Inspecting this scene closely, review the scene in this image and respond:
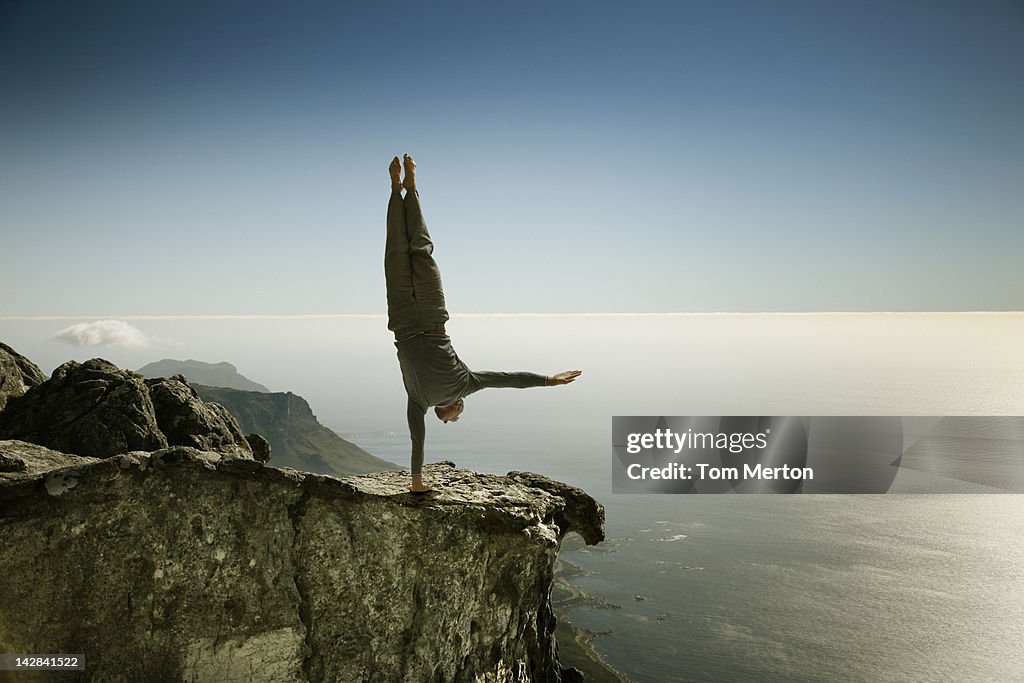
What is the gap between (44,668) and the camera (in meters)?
7.06

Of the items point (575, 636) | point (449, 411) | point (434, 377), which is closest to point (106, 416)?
point (449, 411)

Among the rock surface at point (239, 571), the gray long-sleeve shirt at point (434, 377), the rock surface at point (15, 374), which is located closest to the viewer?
the rock surface at point (239, 571)

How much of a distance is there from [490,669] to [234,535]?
362 centimetres

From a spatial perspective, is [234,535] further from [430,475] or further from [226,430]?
[226,430]

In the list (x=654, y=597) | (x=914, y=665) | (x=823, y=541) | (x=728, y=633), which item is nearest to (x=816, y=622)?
(x=914, y=665)

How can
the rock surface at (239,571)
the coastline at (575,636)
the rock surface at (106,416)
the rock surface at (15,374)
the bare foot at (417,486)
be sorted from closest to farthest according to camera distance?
the rock surface at (239,571)
the bare foot at (417,486)
the rock surface at (106,416)
the rock surface at (15,374)
the coastline at (575,636)

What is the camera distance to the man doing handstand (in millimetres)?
7336

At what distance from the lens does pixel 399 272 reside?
738 cm

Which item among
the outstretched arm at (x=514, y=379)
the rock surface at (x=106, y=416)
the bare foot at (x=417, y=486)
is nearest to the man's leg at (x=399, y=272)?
the outstretched arm at (x=514, y=379)

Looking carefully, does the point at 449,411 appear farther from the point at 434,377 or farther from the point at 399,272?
the point at 399,272

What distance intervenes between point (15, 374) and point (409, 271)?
392 inches

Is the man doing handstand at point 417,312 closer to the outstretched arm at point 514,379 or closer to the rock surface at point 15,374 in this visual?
the outstretched arm at point 514,379

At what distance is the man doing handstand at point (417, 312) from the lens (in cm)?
734

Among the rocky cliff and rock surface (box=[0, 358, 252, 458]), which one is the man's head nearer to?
rock surface (box=[0, 358, 252, 458])
